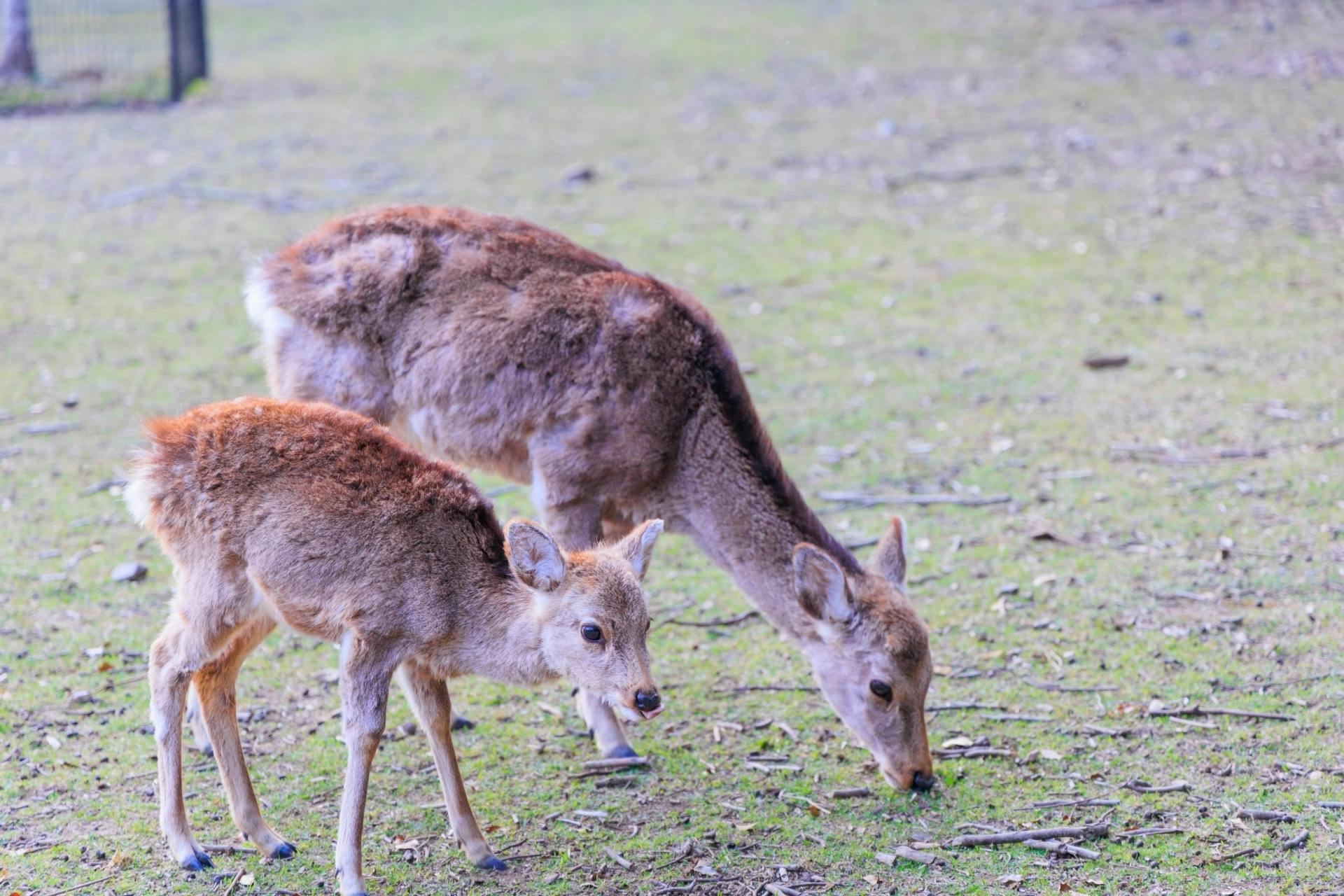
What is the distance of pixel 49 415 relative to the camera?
909 cm

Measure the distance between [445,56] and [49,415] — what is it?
12.5 metres

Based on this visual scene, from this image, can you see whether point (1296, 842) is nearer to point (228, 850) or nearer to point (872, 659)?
point (872, 659)

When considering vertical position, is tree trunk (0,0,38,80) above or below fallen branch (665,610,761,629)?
above

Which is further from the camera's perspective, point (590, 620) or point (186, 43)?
point (186, 43)

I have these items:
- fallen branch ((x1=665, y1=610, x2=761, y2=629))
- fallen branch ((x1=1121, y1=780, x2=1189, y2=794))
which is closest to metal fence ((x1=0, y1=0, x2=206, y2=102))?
fallen branch ((x1=665, y1=610, x2=761, y2=629))

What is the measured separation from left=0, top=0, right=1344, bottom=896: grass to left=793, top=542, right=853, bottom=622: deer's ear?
62cm

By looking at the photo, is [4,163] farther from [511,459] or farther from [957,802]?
[957,802]

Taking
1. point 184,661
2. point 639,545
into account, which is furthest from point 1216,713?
point 184,661

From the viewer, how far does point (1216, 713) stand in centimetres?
591

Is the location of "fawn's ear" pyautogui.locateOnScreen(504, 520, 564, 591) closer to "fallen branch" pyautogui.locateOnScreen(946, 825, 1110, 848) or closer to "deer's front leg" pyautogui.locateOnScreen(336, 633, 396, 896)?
"deer's front leg" pyautogui.locateOnScreen(336, 633, 396, 896)

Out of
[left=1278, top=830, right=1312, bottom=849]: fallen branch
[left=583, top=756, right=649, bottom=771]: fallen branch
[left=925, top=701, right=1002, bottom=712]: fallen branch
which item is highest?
[left=1278, top=830, right=1312, bottom=849]: fallen branch

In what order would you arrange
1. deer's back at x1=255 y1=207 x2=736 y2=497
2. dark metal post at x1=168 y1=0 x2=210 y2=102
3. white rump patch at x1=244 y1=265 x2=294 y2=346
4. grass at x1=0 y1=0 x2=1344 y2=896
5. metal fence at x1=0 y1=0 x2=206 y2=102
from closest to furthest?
grass at x1=0 y1=0 x2=1344 y2=896, deer's back at x1=255 y1=207 x2=736 y2=497, white rump patch at x1=244 y1=265 x2=294 y2=346, dark metal post at x1=168 y1=0 x2=210 y2=102, metal fence at x1=0 y1=0 x2=206 y2=102

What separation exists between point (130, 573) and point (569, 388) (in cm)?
261

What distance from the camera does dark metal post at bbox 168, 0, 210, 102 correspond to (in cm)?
1678
